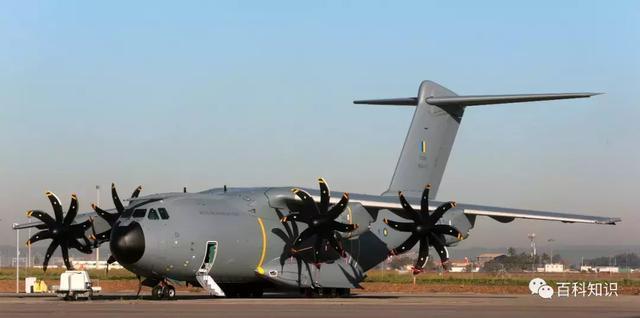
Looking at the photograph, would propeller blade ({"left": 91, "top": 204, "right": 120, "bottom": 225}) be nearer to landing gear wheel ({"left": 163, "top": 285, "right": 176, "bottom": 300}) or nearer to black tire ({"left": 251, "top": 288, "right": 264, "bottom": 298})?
landing gear wheel ({"left": 163, "top": 285, "right": 176, "bottom": 300})

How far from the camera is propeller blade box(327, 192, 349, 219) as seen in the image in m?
30.7

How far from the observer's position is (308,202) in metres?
31.2

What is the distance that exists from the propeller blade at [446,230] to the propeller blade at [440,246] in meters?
0.30

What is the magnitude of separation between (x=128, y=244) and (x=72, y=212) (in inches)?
196

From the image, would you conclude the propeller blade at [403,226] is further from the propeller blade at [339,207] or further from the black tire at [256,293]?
the black tire at [256,293]

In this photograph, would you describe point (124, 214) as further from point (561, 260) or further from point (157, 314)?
point (561, 260)

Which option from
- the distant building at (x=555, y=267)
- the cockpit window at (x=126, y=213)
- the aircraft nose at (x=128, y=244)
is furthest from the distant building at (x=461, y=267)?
the aircraft nose at (x=128, y=244)

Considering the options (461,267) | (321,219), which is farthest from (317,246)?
(461,267)

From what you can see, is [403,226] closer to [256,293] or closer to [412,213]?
[412,213]

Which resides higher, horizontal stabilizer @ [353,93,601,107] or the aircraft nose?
horizontal stabilizer @ [353,93,601,107]

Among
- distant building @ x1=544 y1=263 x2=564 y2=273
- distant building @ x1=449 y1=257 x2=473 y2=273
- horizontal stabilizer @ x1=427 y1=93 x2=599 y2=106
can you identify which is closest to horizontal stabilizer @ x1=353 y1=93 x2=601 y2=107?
horizontal stabilizer @ x1=427 y1=93 x2=599 y2=106

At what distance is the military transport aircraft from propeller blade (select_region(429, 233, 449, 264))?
0.03 meters

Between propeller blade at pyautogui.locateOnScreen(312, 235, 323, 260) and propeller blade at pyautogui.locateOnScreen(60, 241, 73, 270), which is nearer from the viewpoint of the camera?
propeller blade at pyautogui.locateOnScreen(312, 235, 323, 260)

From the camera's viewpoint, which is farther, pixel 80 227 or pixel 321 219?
pixel 80 227
